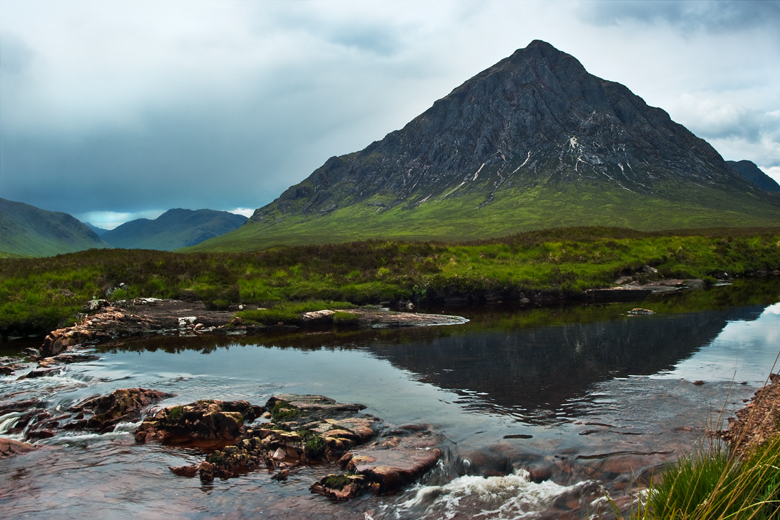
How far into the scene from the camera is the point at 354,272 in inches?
1625

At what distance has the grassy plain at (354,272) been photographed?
1330 inches

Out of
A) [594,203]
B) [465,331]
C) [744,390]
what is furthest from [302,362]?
[594,203]

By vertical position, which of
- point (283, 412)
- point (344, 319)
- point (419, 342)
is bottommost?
point (283, 412)

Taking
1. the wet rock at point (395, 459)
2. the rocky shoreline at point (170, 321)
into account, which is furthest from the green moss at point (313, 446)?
the rocky shoreline at point (170, 321)

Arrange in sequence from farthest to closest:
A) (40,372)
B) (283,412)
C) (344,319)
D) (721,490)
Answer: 1. (344,319)
2. (40,372)
3. (283,412)
4. (721,490)

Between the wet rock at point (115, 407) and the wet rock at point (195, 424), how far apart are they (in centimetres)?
114

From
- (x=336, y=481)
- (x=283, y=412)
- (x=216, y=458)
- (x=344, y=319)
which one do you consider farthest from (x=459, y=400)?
(x=344, y=319)

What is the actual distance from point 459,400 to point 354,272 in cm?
2700

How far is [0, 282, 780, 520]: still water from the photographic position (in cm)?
962

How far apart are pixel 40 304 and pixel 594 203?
19595cm

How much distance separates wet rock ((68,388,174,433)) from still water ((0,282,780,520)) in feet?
2.10

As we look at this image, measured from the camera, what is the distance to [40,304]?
101 ft

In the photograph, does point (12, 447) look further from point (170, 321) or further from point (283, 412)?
point (170, 321)

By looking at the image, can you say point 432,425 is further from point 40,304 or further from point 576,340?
point 40,304
